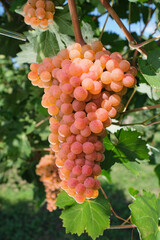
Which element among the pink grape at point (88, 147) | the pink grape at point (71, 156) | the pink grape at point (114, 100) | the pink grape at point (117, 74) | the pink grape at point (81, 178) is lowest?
the pink grape at point (81, 178)

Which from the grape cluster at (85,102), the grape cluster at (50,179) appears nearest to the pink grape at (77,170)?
the grape cluster at (85,102)

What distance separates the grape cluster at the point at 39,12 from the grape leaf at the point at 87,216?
53 centimetres

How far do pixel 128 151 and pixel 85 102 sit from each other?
272 mm

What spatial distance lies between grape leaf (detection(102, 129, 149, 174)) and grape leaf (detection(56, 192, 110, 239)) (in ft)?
0.43

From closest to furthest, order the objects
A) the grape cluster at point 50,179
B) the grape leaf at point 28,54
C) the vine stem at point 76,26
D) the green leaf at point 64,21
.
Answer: the vine stem at point 76,26 < the green leaf at point 64,21 < the grape leaf at point 28,54 < the grape cluster at point 50,179

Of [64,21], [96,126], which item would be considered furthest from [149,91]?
[96,126]

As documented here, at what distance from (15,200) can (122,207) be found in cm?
170

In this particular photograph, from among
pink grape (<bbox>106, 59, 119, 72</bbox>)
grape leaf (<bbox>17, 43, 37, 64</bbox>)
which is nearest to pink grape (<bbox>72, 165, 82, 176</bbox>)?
pink grape (<bbox>106, 59, 119, 72</bbox>)

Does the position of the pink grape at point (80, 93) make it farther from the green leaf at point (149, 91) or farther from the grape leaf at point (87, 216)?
the green leaf at point (149, 91)

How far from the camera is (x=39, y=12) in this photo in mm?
673

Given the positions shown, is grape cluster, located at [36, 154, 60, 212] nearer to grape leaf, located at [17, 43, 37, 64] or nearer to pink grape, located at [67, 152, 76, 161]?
grape leaf, located at [17, 43, 37, 64]

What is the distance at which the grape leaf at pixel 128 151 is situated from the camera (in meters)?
0.76

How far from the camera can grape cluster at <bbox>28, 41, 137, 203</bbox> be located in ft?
1.73

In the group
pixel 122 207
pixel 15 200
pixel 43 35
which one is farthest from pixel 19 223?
pixel 43 35
